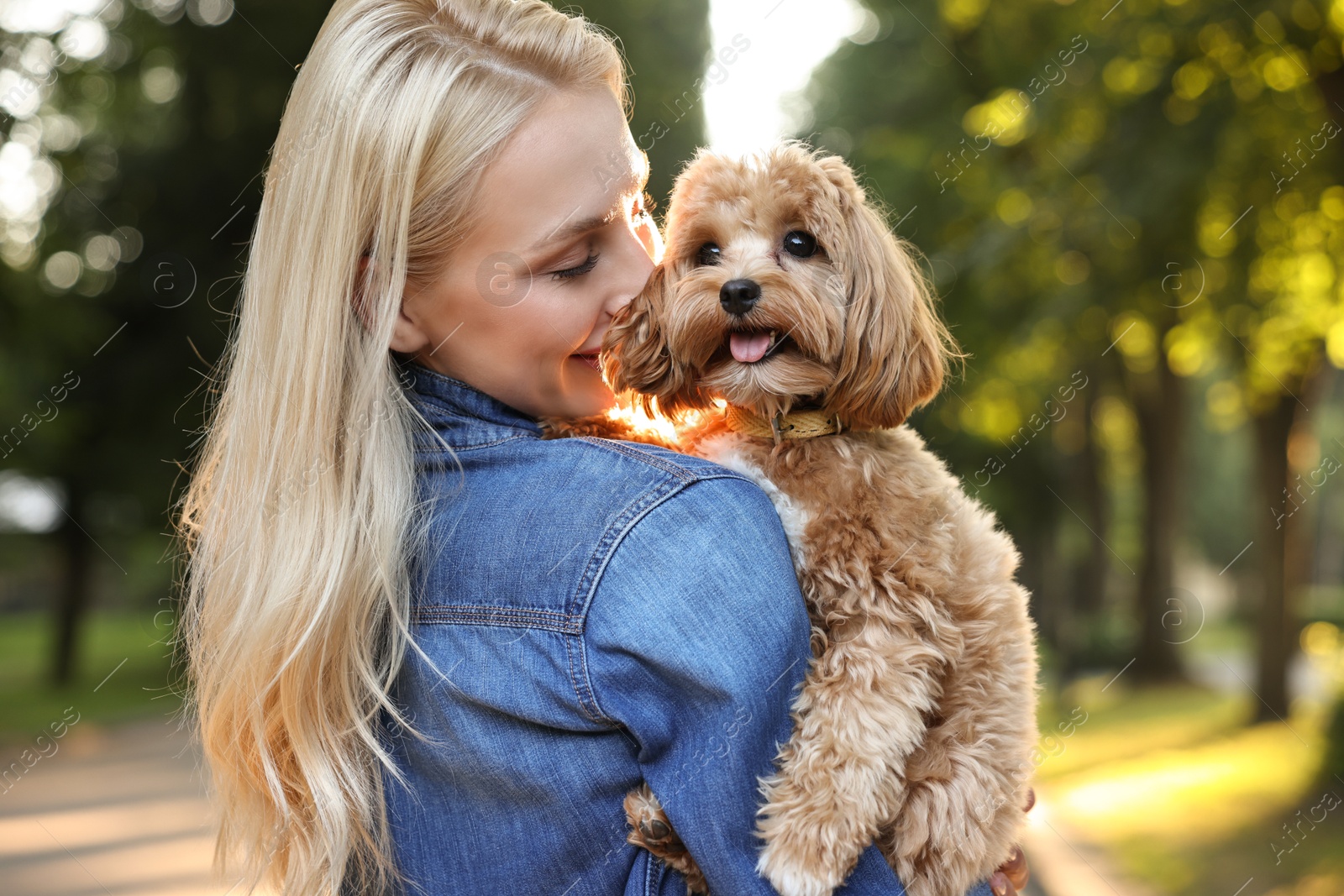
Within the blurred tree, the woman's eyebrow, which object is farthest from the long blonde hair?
the blurred tree

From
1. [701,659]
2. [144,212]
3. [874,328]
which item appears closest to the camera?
[701,659]

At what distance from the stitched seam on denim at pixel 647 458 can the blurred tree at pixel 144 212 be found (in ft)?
36.9

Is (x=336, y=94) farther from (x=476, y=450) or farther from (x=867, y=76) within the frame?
(x=867, y=76)

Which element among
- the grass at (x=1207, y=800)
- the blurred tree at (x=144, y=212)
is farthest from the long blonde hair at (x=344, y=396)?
the blurred tree at (x=144, y=212)

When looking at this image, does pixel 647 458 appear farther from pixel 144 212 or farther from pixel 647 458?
pixel 144 212

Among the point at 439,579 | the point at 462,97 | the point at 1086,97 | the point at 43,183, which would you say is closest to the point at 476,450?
the point at 439,579

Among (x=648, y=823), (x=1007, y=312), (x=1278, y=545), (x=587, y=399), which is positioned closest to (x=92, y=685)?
(x=1007, y=312)

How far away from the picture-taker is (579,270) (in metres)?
2.16

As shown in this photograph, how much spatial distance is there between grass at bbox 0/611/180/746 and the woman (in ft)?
21.4

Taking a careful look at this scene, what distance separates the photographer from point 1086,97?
8250 mm

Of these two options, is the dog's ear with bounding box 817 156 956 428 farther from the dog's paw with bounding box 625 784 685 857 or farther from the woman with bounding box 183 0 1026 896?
the dog's paw with bounding box 625 784 685 857

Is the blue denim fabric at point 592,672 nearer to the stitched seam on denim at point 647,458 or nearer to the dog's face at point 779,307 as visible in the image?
the stitched seam on denim at point 647,458

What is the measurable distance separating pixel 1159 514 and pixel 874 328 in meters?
17.0

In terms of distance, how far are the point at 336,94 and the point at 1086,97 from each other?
754cm
